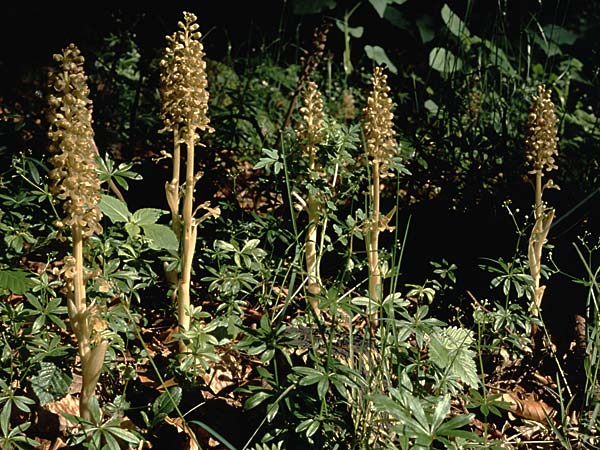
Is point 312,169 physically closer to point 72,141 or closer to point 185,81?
point 185,81

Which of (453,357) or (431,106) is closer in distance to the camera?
(453,357)

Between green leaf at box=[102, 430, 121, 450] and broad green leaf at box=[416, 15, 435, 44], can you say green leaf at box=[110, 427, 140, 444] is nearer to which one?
green leaf at box=[102, 430, 121, 450]

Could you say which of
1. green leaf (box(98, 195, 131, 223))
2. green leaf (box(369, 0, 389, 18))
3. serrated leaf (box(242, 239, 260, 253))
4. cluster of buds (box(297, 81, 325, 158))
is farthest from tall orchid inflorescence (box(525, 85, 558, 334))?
green leaf (box(369, 0, 389, 18))

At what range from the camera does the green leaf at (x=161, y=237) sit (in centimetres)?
229

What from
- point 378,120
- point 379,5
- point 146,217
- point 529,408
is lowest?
point 529,408

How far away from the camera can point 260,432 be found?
7.04 feet

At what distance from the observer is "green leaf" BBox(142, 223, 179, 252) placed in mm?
2295

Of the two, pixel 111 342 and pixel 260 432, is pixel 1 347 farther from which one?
pixel 260 432

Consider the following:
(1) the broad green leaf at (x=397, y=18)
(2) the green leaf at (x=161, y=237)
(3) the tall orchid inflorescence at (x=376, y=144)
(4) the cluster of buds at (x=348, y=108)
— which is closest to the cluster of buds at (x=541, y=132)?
(3) the tall orchid inflorescence at (x=376, y=144)

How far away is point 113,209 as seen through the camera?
2389 millimetres

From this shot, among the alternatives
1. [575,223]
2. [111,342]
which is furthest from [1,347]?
[575,223]

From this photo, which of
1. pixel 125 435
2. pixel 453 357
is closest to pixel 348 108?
pixel 453 357

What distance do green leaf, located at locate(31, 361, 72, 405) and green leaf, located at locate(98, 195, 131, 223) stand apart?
0.52 m

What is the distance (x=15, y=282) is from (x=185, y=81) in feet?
2.61
